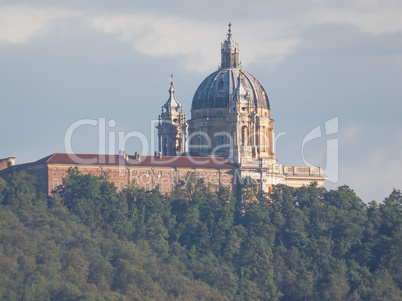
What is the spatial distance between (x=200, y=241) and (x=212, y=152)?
588 inches

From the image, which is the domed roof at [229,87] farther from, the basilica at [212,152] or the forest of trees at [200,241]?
the forest of trees at [200,241]

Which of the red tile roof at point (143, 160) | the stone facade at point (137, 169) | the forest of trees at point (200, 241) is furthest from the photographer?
the red tile roof at point (143, 160)

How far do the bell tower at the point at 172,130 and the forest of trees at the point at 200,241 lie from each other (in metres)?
11.0

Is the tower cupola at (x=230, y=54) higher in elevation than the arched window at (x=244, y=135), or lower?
higher

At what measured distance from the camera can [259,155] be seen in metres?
169

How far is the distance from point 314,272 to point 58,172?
21844mm

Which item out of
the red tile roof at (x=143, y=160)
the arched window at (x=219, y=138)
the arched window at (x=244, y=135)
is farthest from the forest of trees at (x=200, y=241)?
the arched window at (x=219, y=138)

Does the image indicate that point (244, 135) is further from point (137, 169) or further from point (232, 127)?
point (137, 169)

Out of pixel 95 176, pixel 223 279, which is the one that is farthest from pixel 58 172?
pixel 223 279

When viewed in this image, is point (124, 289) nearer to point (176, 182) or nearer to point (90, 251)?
point (90, 251)

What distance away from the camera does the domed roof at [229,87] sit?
560 ft

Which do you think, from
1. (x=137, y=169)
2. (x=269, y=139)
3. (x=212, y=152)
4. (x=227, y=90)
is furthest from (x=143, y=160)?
(x=269, y=139)

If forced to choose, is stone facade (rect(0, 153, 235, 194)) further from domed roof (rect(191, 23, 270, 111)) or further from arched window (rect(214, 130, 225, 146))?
domed roof (rect(191, 23, 270, 111))

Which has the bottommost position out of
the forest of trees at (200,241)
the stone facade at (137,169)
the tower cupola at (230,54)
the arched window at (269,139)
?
the forest of trees at (200,241)
